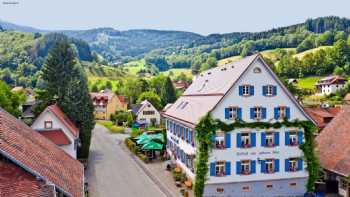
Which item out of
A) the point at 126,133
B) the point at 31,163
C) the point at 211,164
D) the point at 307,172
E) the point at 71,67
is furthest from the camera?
the point at 126,133

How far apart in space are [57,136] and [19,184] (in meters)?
29.2

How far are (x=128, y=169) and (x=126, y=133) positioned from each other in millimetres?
36509

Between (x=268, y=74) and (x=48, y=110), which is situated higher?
(x=268, y=74)

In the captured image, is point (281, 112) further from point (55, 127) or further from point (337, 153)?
point (55, 127)

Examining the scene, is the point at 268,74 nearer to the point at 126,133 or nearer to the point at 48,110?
the point at 48,110

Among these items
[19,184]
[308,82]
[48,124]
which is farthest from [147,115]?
[19,184]

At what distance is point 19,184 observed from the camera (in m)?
12.6

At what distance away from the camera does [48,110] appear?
135 feet

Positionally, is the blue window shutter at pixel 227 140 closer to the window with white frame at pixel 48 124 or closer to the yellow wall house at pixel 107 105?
the window with white frame at pixel 48 124

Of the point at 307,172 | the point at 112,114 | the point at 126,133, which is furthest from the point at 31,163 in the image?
the point at 112,114

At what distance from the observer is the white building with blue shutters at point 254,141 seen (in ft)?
109

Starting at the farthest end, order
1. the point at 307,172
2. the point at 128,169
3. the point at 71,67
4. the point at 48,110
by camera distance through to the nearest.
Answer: the point at 71,67 < the point at 128,169 < the point at 48,110 < the point at 307,172

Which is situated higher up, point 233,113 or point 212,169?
point 233,113

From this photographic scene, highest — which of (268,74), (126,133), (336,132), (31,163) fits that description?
(268,74)
